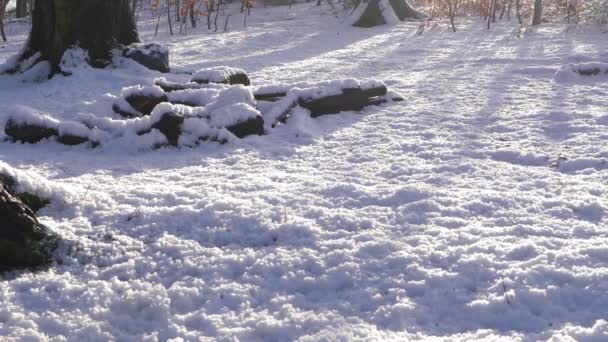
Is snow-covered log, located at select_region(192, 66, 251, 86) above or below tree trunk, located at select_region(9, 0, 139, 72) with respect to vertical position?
below

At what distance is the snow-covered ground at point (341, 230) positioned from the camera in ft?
9.12

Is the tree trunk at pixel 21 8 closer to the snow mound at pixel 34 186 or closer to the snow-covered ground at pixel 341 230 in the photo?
the snow-covered ground at pixel 341 230

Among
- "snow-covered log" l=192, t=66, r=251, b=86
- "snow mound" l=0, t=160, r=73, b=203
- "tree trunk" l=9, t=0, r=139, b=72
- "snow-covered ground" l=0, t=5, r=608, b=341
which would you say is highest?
"tree trunk" l=9, t=0, r=139, b=72

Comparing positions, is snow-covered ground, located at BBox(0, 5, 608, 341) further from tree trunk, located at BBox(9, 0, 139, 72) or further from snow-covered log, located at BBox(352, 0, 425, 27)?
snow-covered log, located at BBox(352, 0, 425, 27)

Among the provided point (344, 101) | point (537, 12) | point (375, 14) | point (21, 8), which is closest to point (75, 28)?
point (344, 101)

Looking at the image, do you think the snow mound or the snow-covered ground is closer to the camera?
the snow-covered ground

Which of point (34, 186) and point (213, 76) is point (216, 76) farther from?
point (34, 186)

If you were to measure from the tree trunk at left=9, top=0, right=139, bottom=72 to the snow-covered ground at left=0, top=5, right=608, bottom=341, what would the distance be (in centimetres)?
171

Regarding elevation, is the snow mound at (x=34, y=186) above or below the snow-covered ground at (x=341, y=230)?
above

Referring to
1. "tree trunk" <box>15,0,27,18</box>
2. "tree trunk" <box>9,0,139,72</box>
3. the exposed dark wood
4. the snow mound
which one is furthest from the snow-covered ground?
"tree trunk" <box>15,0,27,18</box>

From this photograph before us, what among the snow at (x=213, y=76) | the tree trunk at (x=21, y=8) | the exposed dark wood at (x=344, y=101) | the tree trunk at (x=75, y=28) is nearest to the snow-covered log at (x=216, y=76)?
the snow at (x=213, y=76)

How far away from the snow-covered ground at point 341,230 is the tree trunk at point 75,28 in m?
1.71

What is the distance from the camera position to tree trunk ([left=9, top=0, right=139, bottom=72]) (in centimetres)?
850

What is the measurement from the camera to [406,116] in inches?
264
